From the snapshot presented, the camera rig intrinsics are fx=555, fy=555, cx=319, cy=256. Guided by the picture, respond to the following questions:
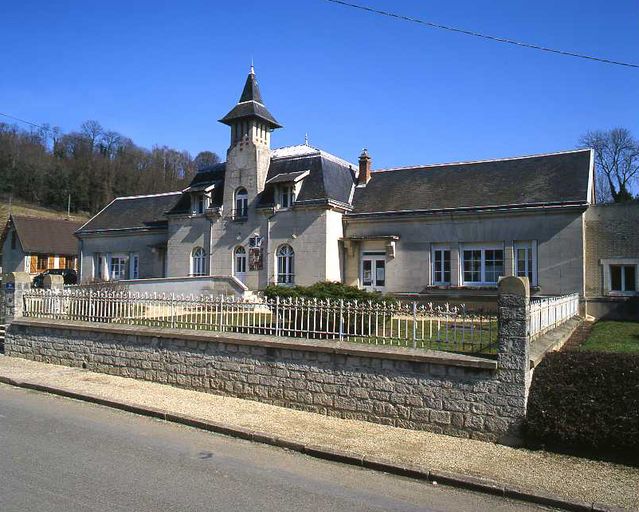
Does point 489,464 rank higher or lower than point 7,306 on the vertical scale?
lower

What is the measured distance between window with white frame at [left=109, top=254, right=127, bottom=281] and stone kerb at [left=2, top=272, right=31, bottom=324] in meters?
19.3

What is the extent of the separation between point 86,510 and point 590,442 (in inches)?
238

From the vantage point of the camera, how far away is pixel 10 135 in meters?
86.4

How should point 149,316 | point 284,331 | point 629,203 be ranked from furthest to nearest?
point 629,203 → point 149,316 → point 284,331

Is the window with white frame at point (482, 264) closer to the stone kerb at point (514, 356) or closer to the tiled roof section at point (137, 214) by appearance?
the stone kerb at point (514, 356)

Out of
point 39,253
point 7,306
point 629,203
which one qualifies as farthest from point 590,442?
point 39,253

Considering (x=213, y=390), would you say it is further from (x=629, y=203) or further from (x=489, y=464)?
(x=629, y=203)

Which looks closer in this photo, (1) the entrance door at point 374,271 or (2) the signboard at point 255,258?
(1) the entrance door at point 374,271

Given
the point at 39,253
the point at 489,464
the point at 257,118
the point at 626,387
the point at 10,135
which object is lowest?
the point at 489,464

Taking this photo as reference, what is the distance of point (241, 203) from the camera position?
94.2 feet

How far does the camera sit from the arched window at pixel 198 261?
29.9m

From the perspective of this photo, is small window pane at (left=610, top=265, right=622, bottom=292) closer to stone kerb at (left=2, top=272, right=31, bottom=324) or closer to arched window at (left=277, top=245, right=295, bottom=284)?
arched window at (left=277, top=245, right=295, bottom=284)

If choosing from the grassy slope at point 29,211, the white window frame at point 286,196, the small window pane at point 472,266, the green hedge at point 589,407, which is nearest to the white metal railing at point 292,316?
the green hedge at point 589,407

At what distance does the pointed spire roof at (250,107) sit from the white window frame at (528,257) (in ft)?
45.7
